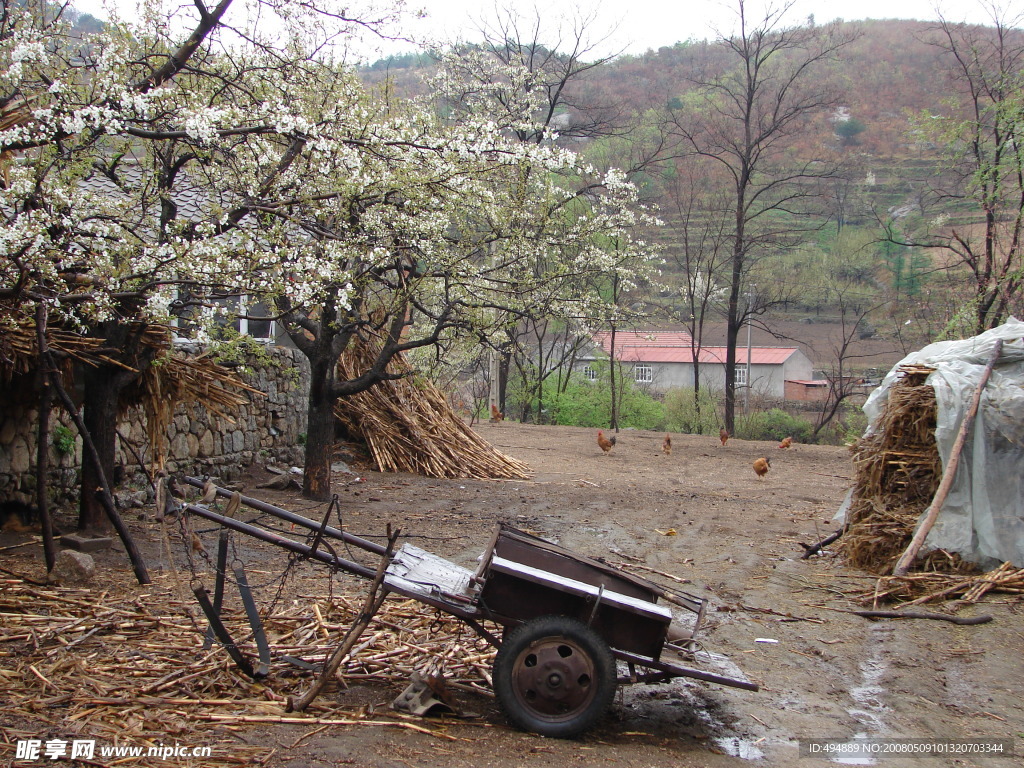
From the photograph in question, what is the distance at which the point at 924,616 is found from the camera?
677 centimetres

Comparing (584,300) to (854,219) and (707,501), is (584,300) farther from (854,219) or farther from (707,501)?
(854,219)

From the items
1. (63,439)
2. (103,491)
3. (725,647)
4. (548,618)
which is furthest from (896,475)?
(63,439)

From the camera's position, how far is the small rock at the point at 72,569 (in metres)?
6.52

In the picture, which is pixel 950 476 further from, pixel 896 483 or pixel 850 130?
pixel 850 130

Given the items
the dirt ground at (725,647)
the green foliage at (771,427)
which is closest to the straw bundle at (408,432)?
the dirt ground at (725,647)

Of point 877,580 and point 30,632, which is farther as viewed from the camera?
point 877,580

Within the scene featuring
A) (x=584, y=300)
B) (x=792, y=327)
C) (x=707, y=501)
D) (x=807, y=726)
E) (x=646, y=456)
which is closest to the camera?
(x=807, y=726)

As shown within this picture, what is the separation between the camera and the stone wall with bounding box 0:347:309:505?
841 cm

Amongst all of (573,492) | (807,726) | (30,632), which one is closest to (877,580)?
(807,726)

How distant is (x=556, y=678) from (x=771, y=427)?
2743 centimetres

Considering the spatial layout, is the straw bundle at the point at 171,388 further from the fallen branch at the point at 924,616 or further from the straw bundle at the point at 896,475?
the straw bundle at the point at 896,475

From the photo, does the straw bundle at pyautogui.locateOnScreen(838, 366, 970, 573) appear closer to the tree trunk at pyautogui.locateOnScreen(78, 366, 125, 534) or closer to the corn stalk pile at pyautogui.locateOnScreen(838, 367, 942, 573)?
the corn stalk pile at pyautogui.locateOnScreen(838, 367, 942, 573)

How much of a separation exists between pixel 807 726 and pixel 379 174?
21.7 feet

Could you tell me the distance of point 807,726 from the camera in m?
4.84
